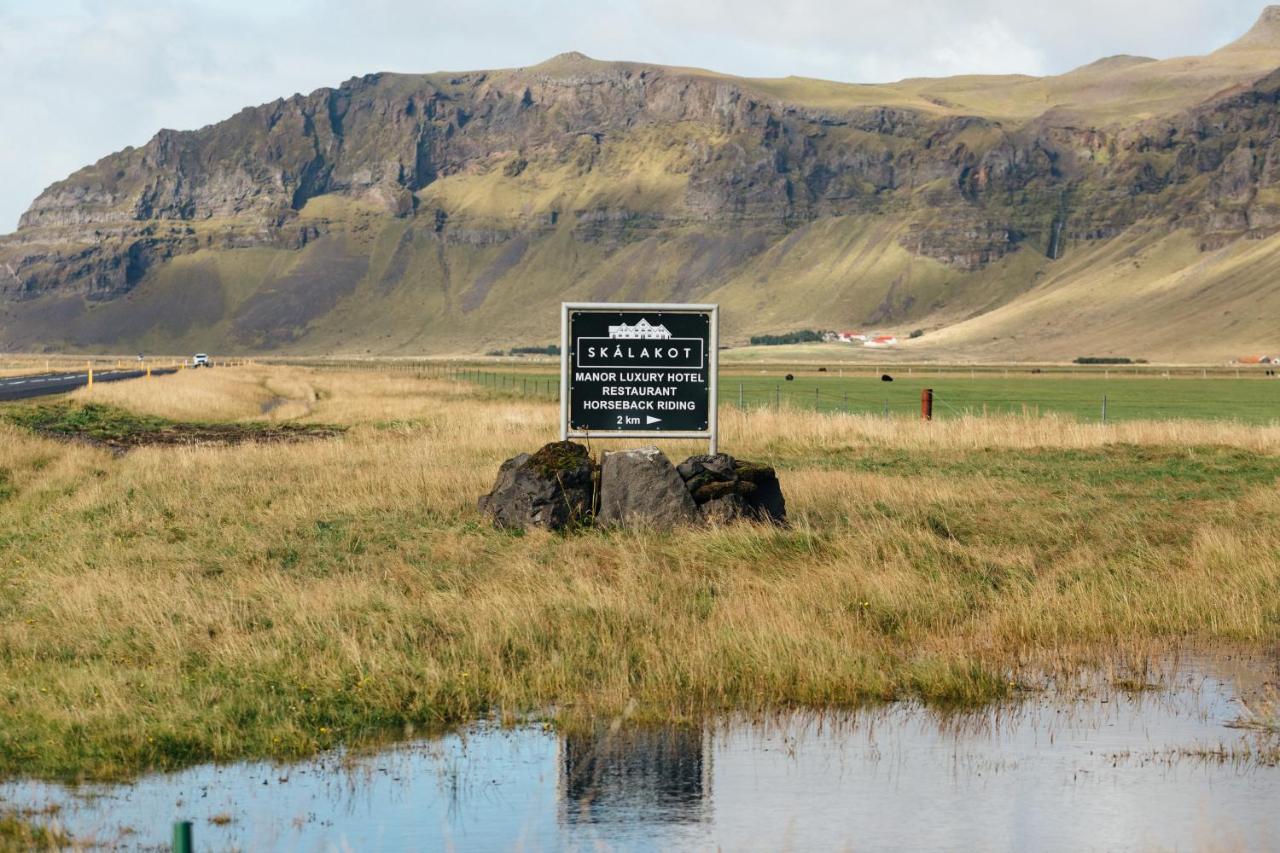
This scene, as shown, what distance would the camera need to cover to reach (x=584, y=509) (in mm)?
18953

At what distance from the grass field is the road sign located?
2.05m

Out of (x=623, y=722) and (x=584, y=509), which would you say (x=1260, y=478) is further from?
(x=623, y=722)

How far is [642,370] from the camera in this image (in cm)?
2067

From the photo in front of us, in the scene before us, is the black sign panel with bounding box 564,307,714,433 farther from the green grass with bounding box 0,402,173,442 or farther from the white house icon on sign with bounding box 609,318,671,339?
the green grass with bounding box 0,402,173,442

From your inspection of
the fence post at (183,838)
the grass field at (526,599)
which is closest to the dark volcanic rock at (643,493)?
the grass field at (526,599)

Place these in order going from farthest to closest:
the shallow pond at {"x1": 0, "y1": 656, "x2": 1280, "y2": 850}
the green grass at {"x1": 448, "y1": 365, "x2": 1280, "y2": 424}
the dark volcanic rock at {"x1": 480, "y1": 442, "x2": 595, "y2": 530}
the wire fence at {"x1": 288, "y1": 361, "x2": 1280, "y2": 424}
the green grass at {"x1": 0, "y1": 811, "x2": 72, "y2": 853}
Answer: the green grass at {"x1": 448, "y1": 365, "x2": 1280, "y2": 424}
the wire fence at {"x1": 288, "y1": 361, "x2": 1280, "y2": 424}
the dark volcanic rock at {"x1": 480, "y1": 442, "x2": 595, "y2": 530}
the shallow pond at {"x1": 0, "y1": 656, "x2": 1280, "y2": 850}
the green grass at {"x1": 0, "y1": 811, "x2": 72, "y2": 853}

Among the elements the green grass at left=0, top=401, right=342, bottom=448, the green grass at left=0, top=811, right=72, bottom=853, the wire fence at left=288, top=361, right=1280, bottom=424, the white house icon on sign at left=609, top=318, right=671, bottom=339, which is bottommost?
the green grass at left=0, top=811, right=72, bottom=853

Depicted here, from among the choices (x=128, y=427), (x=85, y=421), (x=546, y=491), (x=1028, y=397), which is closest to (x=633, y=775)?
(x=546, y=491)

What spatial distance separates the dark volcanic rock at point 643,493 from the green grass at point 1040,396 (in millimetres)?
29829

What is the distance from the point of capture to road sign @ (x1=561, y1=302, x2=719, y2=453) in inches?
808

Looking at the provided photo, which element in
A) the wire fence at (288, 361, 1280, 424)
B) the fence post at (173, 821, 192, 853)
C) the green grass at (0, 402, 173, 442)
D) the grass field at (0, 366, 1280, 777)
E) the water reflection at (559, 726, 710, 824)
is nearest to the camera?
the fence post at (173, 821, 192, 853)

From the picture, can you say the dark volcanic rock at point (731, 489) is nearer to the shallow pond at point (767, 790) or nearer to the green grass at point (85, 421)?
the shallow pond at point (767, 790)

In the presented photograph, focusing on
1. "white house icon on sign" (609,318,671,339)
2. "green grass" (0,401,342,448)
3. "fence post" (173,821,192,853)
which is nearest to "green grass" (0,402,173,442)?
"green grass" (0,401,342,448)

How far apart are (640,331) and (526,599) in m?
7.69
